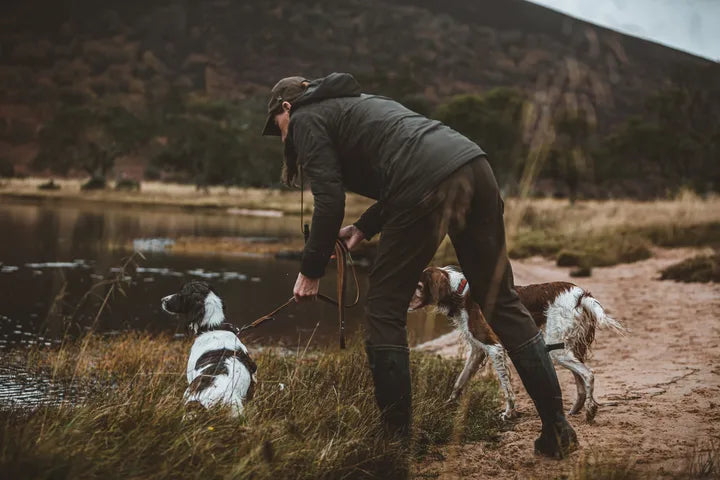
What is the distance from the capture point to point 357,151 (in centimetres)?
357

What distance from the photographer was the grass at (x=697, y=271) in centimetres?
1148

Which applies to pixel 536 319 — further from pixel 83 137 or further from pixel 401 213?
pixel 83 137

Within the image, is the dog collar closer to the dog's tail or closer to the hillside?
the dog's tail

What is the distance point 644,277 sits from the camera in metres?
13.2

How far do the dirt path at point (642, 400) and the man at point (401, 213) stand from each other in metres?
0.31

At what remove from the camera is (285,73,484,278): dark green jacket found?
337 cm

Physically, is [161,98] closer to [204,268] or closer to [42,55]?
[42,55]

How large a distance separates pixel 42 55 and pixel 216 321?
151m

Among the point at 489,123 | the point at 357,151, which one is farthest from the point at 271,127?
the point at 489,123

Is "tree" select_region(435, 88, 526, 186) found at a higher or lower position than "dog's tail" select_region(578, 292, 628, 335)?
lower

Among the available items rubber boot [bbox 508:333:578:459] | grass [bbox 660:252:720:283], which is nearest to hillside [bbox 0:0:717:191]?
grass [bbox 660:252:720:283]

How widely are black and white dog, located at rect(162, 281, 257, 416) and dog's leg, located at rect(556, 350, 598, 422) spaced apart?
2.25m

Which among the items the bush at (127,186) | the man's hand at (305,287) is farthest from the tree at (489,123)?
the man's hand at (305,287)

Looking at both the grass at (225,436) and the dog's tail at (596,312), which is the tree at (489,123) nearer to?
the dog's tail at (596,312)
